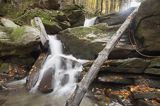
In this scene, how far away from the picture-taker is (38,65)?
969 centimetres

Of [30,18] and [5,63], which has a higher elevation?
[30,18]

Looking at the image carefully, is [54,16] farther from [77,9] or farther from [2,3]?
[2,3]

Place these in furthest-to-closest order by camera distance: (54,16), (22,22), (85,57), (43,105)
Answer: (54,16)
(22,22)
(85,57)
(43,105)

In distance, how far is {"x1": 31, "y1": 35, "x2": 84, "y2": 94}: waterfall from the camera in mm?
8828

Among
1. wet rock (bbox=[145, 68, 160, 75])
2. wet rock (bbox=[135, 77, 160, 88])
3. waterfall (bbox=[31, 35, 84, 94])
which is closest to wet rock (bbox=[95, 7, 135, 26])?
waterfall (bbox=[31, 35, 84, 94])

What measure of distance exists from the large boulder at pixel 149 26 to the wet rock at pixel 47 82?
3833 millimetres

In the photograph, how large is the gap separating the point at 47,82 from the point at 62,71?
108 cm

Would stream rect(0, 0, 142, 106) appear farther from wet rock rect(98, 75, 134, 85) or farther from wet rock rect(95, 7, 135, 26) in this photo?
wet rock rect(95, 7, 135, 26)

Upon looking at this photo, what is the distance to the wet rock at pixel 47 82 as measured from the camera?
848 centimetres

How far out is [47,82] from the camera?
29.0 ft

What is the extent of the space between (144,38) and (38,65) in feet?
15.0

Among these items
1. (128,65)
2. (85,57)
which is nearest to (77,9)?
(85,57)

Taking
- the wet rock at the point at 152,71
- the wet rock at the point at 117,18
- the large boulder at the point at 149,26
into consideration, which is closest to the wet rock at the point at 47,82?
the wet rock at the point at 152,71

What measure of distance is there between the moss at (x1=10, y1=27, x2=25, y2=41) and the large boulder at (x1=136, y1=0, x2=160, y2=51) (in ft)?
17.3
